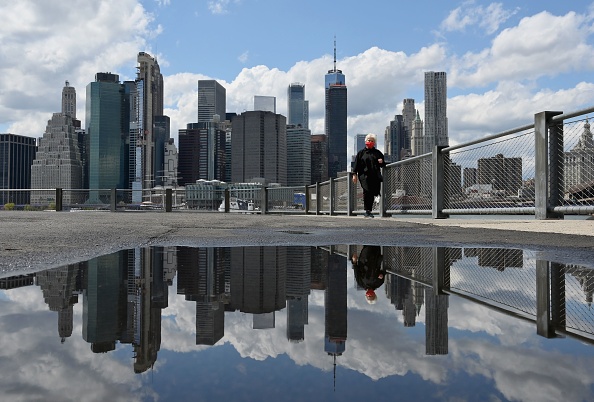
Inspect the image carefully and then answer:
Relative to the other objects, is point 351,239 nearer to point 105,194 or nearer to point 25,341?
point 25,341

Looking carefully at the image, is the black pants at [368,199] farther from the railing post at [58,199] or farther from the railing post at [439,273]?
the railing post at [58,199]

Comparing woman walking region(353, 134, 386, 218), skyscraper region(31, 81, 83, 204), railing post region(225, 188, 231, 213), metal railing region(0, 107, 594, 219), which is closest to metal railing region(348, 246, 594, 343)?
metal railing region(0, 107, 594, 219)

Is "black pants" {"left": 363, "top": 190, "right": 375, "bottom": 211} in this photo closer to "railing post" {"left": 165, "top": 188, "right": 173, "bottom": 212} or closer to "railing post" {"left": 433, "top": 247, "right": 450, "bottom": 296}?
"railing post" {"left": 433, "top": 247, "right": 450, "bottom": 296}

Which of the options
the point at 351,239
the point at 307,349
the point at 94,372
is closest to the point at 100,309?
the point at 94,372

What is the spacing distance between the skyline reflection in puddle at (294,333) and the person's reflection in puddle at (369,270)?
0.02 m

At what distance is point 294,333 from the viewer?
1.70 m

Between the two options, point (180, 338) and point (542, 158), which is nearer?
point (180, 338)

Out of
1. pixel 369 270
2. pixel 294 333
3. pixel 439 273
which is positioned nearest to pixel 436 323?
pixel 294 333

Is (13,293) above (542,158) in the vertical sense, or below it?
below

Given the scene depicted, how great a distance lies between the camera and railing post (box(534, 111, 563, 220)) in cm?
768

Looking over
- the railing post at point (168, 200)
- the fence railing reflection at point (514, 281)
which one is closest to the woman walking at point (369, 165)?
the fence railing reflection at point (514, 281)

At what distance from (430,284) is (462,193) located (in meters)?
7.59

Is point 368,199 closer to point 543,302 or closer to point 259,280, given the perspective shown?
point 259,280

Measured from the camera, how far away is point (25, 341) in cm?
158
